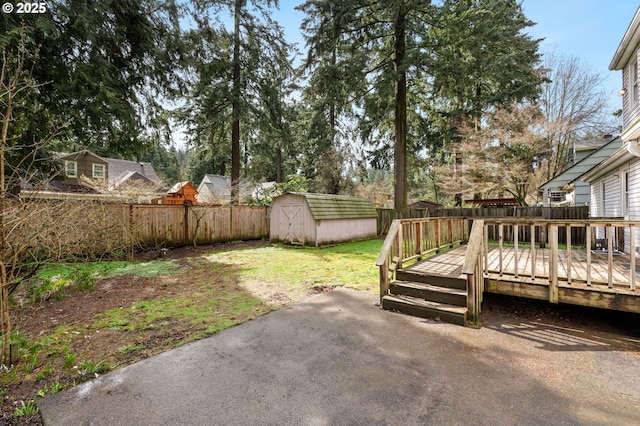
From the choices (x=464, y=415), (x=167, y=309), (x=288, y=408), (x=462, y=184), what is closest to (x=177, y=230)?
(x=167, y=309)

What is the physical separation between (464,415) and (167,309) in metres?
4.38

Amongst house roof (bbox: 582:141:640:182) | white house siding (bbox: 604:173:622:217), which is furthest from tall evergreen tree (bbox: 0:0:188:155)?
white house siding (bbox: 604:173:622:217)

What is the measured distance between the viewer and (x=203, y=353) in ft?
10.6

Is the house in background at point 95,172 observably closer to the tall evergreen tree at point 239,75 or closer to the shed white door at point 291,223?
the tall evergreen tree at point 239,75

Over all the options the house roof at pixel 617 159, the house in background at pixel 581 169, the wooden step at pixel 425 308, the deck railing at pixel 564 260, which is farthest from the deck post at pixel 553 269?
the house in background at pixel 581 169

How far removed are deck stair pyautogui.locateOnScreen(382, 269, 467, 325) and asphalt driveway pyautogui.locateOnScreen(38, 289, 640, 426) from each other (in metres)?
0.26

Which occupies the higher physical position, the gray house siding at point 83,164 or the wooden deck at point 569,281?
the gray house siding at point 83,164

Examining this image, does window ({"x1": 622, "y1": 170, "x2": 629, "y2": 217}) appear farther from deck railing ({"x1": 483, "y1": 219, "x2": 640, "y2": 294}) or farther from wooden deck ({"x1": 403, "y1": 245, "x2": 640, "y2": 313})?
wooden deck ({"x1": 403, "y1": 245, "x2": 640, "y2": 313})

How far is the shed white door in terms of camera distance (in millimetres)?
11977

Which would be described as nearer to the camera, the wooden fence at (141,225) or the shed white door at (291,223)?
the wooden fence at (141,225)

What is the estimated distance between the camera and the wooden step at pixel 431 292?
4.22 meters

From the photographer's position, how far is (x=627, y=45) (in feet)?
20.6

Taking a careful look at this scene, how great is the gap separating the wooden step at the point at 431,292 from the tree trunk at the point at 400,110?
32.8ft

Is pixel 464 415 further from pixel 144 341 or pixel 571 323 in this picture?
pixel 144 341
